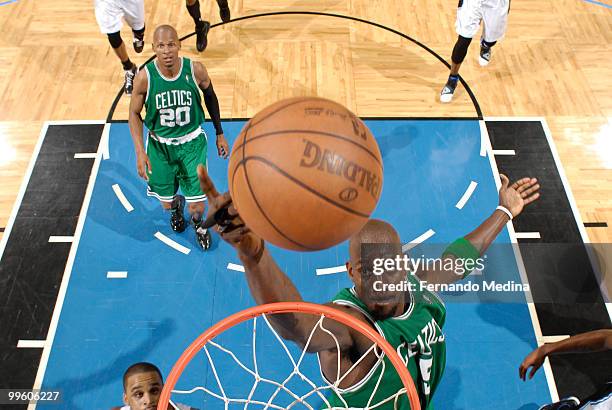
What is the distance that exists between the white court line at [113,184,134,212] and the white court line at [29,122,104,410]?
0.21 m

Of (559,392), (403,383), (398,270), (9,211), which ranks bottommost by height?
(559,392)

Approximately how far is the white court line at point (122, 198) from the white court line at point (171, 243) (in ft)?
1.24

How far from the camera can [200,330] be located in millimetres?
4359

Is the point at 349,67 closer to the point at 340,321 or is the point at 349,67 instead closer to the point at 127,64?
the point at 127,64

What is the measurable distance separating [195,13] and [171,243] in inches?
108

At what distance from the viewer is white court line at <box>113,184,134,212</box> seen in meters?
5.11

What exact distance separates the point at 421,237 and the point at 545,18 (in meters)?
3.66

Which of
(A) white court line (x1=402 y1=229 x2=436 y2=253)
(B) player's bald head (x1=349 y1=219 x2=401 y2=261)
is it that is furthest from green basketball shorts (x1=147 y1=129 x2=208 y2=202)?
(B) player's bald head (x1=349 y1=219 x2=401 y2=261)

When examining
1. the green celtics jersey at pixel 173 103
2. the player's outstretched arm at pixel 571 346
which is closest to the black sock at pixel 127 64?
the green celtics jersey at pixel 173 103

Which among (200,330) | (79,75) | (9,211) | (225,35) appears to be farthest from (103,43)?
(200,330)

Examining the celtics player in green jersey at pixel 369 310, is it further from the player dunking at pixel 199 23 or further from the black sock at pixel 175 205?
the player dunking at pixel 199 23

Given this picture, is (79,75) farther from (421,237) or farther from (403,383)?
(403,383)

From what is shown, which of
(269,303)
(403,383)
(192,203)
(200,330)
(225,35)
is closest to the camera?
(269,303)

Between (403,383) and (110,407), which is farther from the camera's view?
(110,407)
